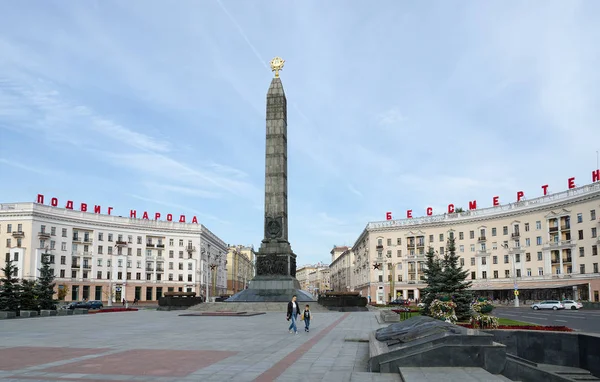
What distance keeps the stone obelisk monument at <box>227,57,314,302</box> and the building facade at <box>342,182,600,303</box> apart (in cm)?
2029

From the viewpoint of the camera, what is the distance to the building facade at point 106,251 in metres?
80.6

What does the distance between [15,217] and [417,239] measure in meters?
69.4

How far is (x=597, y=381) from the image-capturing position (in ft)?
34.9

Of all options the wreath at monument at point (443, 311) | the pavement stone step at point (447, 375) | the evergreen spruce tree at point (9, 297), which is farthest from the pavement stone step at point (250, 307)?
the pavement stone step at point (447, 375)

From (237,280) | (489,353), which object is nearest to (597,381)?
(489,353)

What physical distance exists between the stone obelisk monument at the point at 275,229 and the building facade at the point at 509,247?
799 inches

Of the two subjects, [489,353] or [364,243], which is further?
[364,243]

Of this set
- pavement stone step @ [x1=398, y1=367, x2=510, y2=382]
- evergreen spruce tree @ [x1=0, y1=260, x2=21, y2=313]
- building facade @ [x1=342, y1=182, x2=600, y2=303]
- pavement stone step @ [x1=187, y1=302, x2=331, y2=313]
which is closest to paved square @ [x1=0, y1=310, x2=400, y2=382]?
pavement stone step @ [x1=398, y1=367, x2=510, y2=382]

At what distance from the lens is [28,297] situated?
35.8 metres

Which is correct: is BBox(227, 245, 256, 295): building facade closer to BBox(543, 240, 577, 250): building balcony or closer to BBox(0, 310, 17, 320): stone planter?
BBox(543, 240, 577, 250): building balcony

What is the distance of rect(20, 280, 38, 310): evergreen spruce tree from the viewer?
35.4 metres

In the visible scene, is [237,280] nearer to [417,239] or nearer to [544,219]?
[417,239]

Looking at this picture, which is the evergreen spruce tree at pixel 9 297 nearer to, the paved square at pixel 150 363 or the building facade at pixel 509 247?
the paved square at pixel 150 363

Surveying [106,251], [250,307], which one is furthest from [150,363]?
[106,251]
